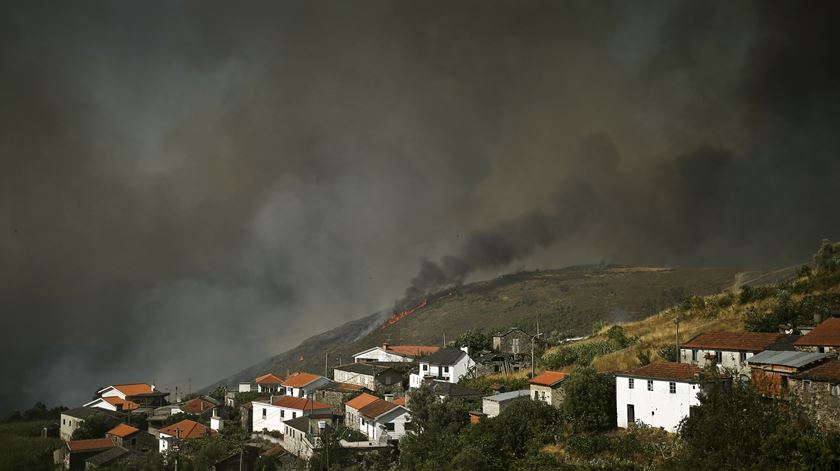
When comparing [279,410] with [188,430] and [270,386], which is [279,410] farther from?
[270,386]

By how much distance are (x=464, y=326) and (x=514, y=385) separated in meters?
59.4

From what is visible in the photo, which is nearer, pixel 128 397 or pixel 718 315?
pixel 718 315

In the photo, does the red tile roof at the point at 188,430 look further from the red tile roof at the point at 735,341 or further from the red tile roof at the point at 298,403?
the red tile roof at the point at 735,341

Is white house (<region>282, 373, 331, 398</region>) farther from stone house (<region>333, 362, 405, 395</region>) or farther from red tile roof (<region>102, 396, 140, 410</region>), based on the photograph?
red tile roof (<region>102, 396, 140, 410</region>)

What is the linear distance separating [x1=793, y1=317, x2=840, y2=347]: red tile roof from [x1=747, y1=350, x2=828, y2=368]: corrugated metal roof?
56.3 inches

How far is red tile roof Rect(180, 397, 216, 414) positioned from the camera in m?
50.9

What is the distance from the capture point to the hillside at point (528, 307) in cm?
8608

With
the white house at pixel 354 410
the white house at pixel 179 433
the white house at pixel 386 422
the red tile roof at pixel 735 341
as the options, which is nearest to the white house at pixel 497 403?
the white house at pixel 386 422

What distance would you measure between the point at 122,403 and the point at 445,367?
32.0 meters

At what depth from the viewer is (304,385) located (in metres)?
50.1

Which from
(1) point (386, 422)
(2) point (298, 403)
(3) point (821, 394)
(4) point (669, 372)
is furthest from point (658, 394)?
(2) point (298, 403)

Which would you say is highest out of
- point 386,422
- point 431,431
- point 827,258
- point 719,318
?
point 827,258

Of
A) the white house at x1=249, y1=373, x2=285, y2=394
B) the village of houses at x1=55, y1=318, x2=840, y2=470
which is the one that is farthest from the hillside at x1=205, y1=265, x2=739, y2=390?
the village of houses at x1=55, y1=318, x2=840, y2=470

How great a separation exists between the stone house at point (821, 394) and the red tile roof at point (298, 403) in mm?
29821
